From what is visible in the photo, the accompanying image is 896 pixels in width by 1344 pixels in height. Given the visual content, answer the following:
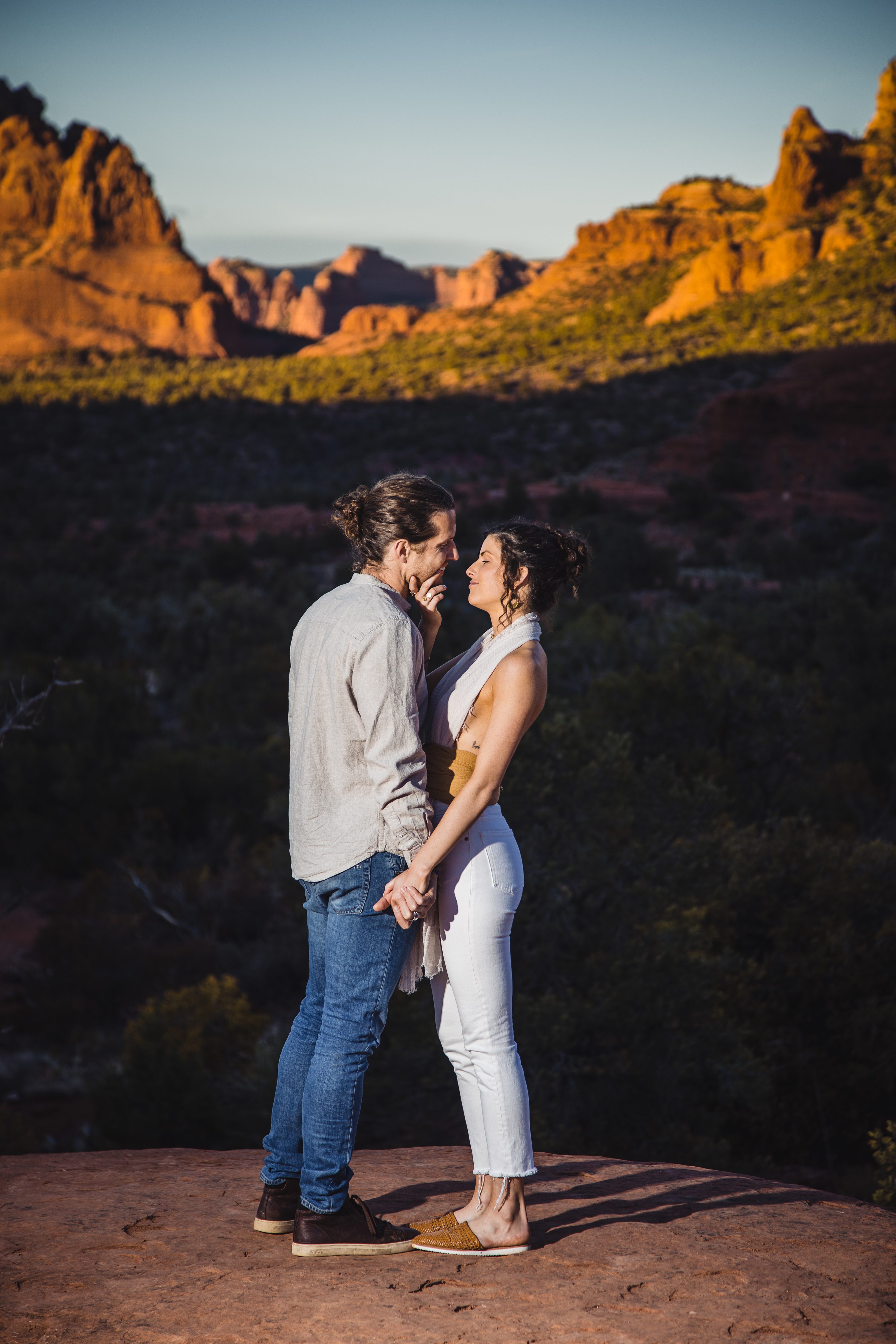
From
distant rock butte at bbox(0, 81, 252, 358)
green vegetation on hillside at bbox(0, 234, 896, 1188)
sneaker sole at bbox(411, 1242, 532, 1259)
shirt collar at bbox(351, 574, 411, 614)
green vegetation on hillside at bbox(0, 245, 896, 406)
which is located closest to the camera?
shirt collar at bbox(351, 574, 411, 614)

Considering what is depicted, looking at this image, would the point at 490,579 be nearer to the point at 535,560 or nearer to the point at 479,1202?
the point at 535,560

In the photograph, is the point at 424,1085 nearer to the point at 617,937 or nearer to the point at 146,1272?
the point at 617,937

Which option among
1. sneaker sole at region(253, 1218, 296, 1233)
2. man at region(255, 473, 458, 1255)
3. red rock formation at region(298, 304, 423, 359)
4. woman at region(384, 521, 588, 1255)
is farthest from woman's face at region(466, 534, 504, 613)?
red rock formation at region(298, 304, 423, 359)

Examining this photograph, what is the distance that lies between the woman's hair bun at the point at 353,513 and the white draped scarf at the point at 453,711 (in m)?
0.43

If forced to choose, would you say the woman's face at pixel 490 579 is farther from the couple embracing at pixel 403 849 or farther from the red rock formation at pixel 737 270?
the red rock formation at pixel 737 270

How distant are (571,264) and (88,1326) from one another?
75711mm

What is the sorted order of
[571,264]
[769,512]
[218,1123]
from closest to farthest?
[218,1123] → [769,512] → [571,264]

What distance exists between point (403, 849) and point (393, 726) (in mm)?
306

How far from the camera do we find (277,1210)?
262 centimetres

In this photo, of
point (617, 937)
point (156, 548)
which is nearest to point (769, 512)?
point (156, 548)

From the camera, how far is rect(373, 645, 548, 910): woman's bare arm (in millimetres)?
2324

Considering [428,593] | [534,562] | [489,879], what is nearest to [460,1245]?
[489,879]

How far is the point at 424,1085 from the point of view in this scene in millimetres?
5609

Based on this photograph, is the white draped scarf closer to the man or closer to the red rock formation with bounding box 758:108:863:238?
the man
